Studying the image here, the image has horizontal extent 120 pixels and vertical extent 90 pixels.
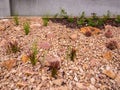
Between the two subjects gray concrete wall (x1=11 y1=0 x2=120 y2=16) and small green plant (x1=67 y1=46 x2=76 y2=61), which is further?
gray concrete wall (x1=11 y1=0 x2=120 y2=16)

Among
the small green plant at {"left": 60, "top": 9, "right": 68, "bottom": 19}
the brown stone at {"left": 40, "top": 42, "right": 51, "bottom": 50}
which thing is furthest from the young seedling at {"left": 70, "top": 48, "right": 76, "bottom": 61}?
the small green plant at {"left": 60, "top": 9, "right": 68, "bottom": 19}

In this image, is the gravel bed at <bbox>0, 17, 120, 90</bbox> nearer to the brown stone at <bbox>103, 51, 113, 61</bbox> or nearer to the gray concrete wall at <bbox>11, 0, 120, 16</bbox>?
the brown stone at <bbox>103, 51, 113, 61</bbox>

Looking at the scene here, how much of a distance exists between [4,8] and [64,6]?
4.59ft

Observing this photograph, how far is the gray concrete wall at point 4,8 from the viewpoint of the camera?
5.28 metres

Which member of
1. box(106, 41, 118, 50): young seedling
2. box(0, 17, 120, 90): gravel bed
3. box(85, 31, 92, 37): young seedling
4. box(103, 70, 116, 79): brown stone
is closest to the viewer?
box(0, 17, 120, 90): gravel bed

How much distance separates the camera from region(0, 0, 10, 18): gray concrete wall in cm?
528

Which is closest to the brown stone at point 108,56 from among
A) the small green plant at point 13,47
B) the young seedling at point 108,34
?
the young seedling at point 108,34

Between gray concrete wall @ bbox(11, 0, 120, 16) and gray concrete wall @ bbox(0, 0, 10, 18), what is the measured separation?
0.56ft

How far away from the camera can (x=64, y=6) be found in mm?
5555

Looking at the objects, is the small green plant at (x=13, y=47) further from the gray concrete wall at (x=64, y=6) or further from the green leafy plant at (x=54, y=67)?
the gray concrete wall at (x=64, y=6)

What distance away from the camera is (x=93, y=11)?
569cm

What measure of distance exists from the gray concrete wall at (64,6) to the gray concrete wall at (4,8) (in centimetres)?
17

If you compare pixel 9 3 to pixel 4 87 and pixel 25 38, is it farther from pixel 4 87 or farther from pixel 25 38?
pixel 4 87

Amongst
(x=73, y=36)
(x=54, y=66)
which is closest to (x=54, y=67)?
(x=54, y=66)
